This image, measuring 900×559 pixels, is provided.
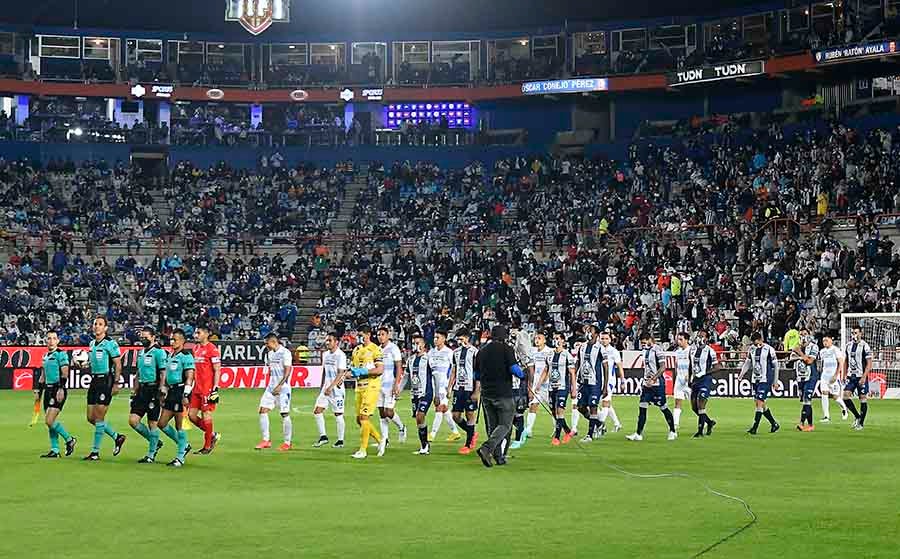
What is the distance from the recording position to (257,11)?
48.6 m

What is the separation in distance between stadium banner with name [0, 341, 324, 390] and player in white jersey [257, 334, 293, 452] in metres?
20.2

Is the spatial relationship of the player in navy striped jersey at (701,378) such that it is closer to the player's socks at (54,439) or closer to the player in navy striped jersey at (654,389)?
the player in navy striped jersey at (654,389)

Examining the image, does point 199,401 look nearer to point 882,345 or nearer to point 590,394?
point 590,394

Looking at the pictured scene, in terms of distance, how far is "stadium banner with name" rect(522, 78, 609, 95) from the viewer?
6372 centimetres

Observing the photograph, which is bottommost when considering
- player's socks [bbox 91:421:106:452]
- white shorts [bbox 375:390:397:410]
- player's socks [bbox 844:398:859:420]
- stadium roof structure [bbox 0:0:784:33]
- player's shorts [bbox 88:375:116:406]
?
player's socks [bbox 844:398:859:420]

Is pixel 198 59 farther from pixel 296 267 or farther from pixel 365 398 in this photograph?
pixel 365 398

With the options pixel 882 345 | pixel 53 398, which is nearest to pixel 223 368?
pixel 882 345

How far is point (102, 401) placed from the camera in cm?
2175

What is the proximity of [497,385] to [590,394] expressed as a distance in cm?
559

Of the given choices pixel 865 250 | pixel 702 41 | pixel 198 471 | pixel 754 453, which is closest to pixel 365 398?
pixel 198 471

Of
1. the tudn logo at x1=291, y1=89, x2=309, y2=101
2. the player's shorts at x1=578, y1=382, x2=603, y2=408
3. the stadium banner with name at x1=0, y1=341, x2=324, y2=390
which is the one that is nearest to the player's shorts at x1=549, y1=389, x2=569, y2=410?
the player's shorts at x1=578, y1=382, x2=603, y2=408

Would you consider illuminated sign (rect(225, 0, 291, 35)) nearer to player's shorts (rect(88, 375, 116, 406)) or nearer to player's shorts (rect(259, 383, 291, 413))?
player's shorts (rect(259, 383, 291, 413))

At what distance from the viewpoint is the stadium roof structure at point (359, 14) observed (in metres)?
65.6

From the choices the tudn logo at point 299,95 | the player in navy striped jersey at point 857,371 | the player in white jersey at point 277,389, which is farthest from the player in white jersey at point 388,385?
the tudn logo at point 299,95
